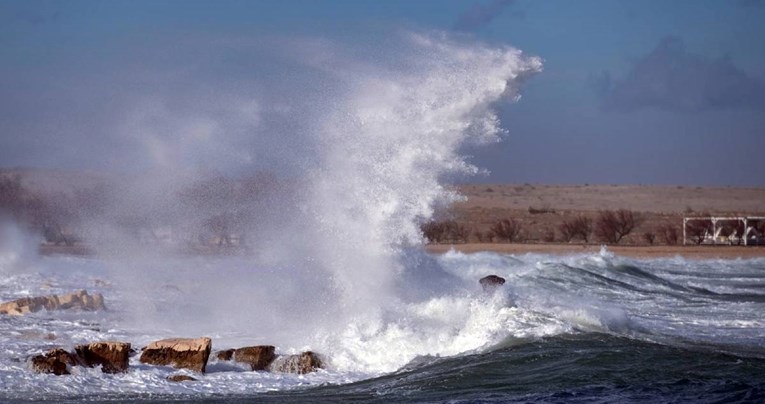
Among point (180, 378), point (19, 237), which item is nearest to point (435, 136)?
point (180, 378)

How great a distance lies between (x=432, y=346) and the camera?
1402 cm

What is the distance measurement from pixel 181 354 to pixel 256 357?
2.79 feet

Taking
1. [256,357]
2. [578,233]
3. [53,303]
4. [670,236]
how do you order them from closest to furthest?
[256,357], [53,303], [670,236], [578,233]

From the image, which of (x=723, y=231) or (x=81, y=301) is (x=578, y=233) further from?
(x=81, y=301)

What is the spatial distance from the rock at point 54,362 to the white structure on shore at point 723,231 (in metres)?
41.7

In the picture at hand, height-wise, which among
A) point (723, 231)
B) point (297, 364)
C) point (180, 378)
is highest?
point (723, 231)

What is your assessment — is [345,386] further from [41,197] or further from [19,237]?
[41,197]

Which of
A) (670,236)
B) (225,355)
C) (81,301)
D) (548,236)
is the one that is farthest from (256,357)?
(548,236)

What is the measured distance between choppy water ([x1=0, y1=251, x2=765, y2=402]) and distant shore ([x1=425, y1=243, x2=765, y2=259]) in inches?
877

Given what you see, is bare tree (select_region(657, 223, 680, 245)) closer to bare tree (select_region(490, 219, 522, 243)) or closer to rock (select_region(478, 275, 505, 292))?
bare tree (select_region(490, 219, 522, 243))

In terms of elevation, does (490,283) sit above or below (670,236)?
below

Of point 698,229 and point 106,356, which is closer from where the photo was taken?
point 106,356

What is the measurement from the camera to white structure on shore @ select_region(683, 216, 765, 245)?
50656 millimetres

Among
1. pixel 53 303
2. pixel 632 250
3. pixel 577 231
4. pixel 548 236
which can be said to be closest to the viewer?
pixel 53 303
